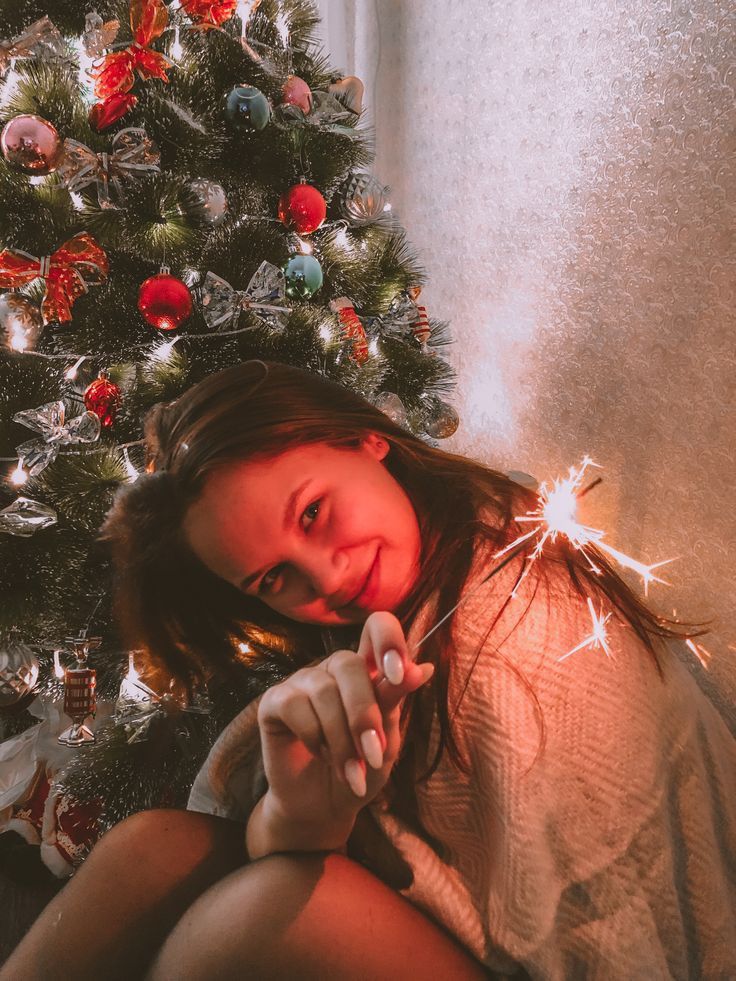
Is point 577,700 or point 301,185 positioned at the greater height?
point 301,185

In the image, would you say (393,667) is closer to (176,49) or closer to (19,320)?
(19,320)

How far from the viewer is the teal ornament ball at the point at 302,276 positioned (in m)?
1.04

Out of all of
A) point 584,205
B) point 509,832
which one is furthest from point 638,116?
point 509,832

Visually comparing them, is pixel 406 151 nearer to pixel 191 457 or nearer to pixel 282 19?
pixel 282 19

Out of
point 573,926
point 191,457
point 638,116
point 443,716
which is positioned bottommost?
point 573,926

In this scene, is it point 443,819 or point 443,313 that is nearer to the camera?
point 443,819

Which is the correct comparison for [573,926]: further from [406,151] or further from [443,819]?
[406,151]

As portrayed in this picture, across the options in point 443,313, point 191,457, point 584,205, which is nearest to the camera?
point 191,457

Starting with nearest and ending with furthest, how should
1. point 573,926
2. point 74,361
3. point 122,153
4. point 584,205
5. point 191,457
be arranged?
point 573,926 → point 191,457 → point 122,153 → point 74,361 → point 584,205

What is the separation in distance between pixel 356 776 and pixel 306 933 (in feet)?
0.81

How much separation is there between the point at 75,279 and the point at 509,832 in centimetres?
82

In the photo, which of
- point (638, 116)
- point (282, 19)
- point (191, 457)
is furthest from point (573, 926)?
point (282, 19)

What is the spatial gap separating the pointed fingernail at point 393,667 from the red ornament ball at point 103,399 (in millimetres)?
668

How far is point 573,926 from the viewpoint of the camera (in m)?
0.66
